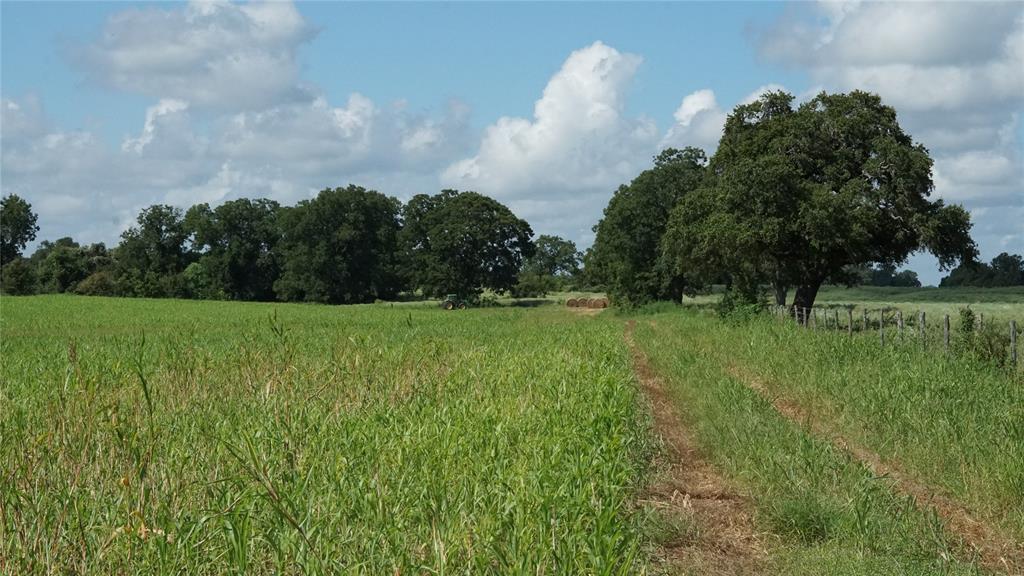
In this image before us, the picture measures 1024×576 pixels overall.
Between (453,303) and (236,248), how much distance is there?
30.2 metres

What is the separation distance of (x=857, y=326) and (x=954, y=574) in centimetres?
2577

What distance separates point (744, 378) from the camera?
60.5ft

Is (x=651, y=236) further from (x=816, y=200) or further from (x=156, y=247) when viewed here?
(x=156, y=247)

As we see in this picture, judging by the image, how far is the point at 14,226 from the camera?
105062mm

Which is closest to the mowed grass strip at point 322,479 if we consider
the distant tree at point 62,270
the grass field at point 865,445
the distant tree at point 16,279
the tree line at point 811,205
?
the grass field at point 865,445

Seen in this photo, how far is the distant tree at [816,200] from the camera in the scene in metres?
35.5

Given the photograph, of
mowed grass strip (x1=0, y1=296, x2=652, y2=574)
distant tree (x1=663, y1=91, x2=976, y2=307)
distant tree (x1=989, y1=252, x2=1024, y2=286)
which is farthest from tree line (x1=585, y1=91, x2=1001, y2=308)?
distant tree (x1=989, y1=252, x2=1024, y2=286)

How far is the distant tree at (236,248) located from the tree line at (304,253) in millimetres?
112

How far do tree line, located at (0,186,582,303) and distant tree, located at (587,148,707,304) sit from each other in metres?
20.6

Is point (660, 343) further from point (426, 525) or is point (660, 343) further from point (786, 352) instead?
point (426, 525)

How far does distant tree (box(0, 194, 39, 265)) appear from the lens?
344 feet

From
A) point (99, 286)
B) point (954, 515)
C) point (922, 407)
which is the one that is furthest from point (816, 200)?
point (99, 286)

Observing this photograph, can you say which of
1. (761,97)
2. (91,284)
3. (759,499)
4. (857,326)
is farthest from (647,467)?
(91,284)

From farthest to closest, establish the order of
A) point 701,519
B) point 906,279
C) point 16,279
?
point 906,279 < point 16,279 < point 701,519
